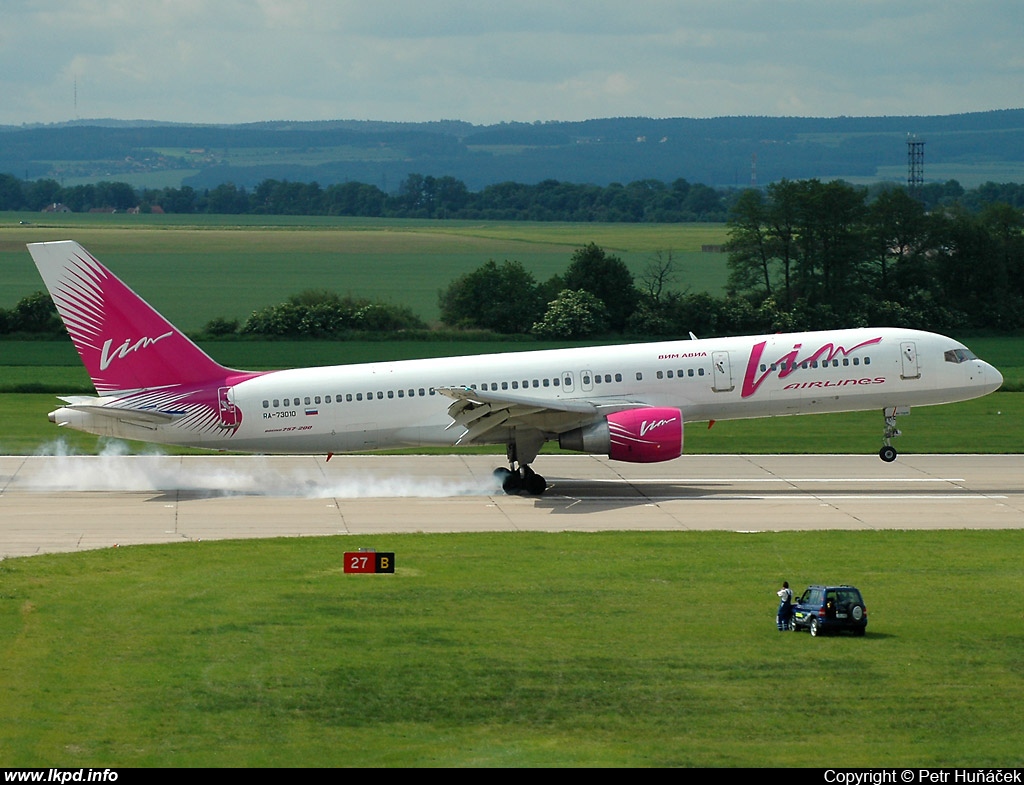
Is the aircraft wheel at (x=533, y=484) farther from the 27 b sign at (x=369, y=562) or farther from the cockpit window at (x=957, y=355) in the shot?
the cockpit window at (x=957, y=355)

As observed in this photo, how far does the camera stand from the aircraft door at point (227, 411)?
41094mm

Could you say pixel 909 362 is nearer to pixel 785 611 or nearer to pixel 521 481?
pixel 521 481

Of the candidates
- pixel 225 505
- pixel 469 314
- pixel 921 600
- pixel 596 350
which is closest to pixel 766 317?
pixel 469 314

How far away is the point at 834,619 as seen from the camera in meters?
25.3

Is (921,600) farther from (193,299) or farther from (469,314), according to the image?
(193,299)

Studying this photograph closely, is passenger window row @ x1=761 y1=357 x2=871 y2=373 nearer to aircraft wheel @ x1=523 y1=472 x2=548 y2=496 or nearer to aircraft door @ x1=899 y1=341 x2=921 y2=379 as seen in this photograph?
aircraft door @ x1=899 y1=341 x2=921 y2=379

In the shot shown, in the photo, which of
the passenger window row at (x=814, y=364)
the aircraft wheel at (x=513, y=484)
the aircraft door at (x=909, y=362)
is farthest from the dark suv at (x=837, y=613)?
the aircraft door at (x=909, y=362)

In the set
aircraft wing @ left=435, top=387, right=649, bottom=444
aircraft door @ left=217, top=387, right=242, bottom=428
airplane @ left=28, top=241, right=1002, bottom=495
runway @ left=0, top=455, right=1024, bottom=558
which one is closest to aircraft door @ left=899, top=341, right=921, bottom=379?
airplane @ left=28, top=241, right=1002, bottom=495

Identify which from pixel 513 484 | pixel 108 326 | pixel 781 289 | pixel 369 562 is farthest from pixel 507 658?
pixel 781 289

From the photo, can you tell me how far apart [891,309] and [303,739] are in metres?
72.6

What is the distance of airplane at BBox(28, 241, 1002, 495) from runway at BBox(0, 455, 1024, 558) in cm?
162

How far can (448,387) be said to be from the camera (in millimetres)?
41188

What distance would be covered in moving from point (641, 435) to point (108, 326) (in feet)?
49.2

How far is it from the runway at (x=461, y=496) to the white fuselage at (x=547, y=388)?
170cm
